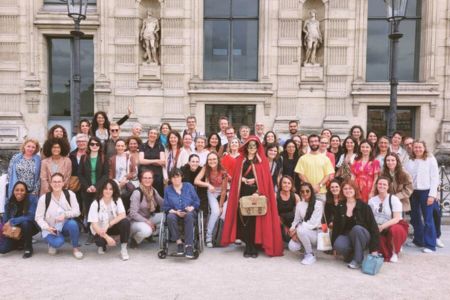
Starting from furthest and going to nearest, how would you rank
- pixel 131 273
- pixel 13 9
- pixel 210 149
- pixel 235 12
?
1. pixel 235 12
2. pixel 13 9
3. pixel 210 149
4. pixel 131 273

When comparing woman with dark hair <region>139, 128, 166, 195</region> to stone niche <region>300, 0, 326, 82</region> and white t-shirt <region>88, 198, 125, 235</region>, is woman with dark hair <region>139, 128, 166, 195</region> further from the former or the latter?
stone niche <region>300, 0, 326, 82</region>

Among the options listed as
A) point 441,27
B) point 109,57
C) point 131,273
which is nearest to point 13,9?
point 109,57

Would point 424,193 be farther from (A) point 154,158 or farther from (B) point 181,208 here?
(A) point 154,158

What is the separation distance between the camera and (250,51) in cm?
1534

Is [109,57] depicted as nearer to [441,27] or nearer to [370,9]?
[370,9]

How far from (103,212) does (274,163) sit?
3.35 m

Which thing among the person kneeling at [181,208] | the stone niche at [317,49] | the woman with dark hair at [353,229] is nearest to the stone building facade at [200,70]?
the stone niche at [317,49]

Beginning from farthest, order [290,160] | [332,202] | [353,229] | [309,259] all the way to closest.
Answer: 1. [290,160]
2. [332,202]
3. [309,259]
4. [353,229]

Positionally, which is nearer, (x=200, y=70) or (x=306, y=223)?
(x=306, y=223)

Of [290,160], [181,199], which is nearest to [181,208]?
[181,199]

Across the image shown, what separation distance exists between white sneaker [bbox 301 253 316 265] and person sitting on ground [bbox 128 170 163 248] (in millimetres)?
2786

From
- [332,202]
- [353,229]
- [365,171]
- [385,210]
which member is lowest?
[353,229]

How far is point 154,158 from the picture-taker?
7.96 meters

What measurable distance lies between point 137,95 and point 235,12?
Result: 201 inches
